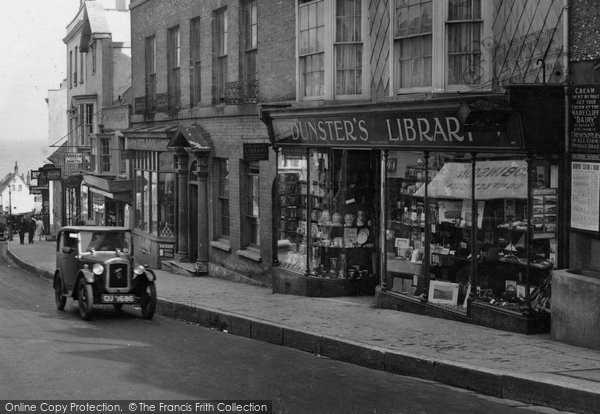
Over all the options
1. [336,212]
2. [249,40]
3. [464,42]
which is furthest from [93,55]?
[464,42]

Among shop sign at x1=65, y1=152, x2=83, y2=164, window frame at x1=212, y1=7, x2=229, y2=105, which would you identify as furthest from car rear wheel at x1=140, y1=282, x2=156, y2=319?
Answer: shop sign at x1=65, y1=152, x2=83, y2=164

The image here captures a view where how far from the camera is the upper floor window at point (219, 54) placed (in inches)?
912

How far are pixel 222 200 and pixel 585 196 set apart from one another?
13249 mm

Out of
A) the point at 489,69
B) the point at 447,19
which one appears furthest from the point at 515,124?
the point at 447,19

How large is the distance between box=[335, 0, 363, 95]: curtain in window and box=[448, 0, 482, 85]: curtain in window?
278 cm

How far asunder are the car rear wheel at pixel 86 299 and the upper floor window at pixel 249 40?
22.8 ft

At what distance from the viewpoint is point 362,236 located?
17.6 meters

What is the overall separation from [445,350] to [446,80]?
459cm

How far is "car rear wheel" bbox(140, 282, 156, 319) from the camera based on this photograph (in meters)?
16.8

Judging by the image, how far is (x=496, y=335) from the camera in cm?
1266

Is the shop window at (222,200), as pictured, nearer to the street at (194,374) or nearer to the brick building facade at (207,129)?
the brick building facade at (207,129)

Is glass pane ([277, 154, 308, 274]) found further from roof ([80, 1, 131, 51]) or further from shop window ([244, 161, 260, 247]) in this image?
roof ([80, 1, 131, 51])

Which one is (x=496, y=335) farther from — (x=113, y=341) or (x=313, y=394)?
(x=113, y=341)

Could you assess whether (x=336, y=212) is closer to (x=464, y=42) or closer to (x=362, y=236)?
(x=362, y=236)
